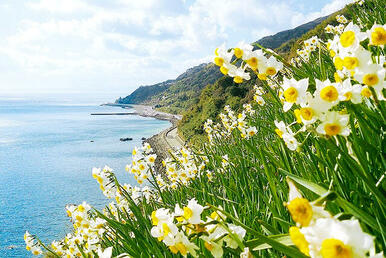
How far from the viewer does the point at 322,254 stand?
679 millimetres

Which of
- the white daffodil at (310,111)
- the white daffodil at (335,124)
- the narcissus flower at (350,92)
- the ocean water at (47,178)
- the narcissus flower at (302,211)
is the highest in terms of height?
the narcissus flower at (350,92)

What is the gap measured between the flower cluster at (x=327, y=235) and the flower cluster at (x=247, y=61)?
3.93 ft

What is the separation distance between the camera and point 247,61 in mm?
1801

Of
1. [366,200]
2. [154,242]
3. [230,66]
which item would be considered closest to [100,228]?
[154,242]

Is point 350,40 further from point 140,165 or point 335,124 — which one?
point 140,165

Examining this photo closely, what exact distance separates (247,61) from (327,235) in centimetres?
128

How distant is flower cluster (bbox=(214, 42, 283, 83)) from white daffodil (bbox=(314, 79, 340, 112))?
657 mm

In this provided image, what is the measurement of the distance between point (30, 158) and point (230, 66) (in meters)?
57.3

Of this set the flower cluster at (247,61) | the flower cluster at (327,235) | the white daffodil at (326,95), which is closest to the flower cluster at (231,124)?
the flower cluster at (247,61)

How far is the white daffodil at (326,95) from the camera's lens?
44.2 inches

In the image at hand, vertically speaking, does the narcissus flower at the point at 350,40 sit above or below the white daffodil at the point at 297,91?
above

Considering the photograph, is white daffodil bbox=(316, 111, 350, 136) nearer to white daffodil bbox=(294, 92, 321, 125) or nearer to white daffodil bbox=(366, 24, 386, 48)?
white daffodil bbox=(294, 92, 321, 125)

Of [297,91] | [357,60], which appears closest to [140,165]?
[297,91]

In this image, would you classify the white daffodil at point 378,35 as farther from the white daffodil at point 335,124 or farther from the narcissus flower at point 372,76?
the white daffodil at point 335,124
